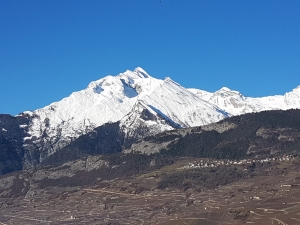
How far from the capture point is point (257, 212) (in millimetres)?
140750

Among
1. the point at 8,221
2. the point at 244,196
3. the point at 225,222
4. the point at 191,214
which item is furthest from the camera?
the point at 8,221

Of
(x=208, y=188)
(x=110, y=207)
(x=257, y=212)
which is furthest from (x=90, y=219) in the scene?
(x=257, y=212)

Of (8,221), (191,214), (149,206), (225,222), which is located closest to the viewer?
(225,222)

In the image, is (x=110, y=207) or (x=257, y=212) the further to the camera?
(x=110, y=207)

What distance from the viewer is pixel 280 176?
188 meters

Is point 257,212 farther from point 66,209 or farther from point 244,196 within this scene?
point 66,209

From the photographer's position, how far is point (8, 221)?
19300 centimetres

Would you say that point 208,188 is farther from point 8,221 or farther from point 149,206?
point 8,221

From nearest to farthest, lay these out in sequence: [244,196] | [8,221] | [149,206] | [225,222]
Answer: [225,222] < [244,196] < [149,206] < [8,221]

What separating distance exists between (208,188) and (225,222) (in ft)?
182

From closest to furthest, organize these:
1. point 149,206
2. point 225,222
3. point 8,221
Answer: point 225,222 → point 149,206 → point 8,221

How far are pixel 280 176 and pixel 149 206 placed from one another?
1651 inches

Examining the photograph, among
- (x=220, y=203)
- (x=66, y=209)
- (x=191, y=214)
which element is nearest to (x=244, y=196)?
Answer: (x=220, y=203)

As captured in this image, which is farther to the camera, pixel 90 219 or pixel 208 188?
pixel 208 188
